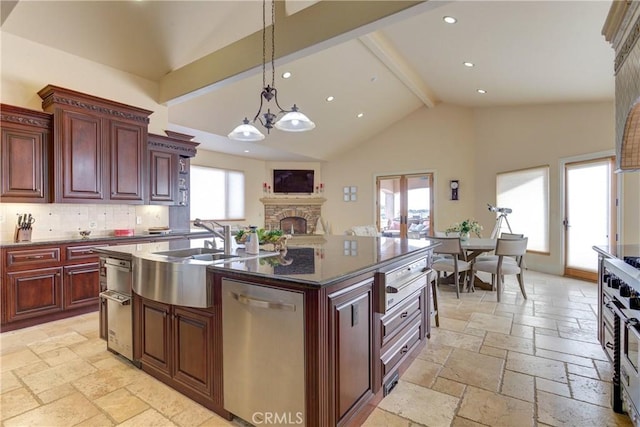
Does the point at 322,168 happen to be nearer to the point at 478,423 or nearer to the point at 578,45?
the point at 578,45

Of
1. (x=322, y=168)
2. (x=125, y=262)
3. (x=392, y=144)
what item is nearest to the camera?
(x=125, y=262)

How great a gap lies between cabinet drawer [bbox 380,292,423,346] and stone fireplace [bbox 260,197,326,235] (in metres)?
6.78

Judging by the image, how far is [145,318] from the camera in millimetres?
2234

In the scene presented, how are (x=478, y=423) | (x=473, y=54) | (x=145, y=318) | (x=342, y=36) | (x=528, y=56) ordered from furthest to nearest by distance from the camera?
1. (x=473, y=54)
2. (x=528, y=56)
3. (x=342, y=36)
4. (x=145, y=318)
5. (x=478, y=423)

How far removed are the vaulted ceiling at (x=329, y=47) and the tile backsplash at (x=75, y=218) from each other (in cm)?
175

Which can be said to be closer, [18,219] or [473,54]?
[18,219]

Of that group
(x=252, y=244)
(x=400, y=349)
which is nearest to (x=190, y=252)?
(x=252, y=244)

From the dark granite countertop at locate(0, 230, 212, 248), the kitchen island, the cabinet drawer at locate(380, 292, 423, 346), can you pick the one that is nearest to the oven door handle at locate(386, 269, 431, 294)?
the kitchen island

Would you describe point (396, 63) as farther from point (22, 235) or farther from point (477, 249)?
point (22, 235)

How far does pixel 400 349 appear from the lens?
7.30ft

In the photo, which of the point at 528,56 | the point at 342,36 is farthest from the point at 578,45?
the point at 342,36

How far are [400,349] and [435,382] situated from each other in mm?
345

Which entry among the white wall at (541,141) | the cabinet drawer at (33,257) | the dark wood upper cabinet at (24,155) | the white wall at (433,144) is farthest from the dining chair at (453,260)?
the dark wood upper cabinet at (24,155)

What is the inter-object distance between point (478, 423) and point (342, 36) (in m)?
3.32
